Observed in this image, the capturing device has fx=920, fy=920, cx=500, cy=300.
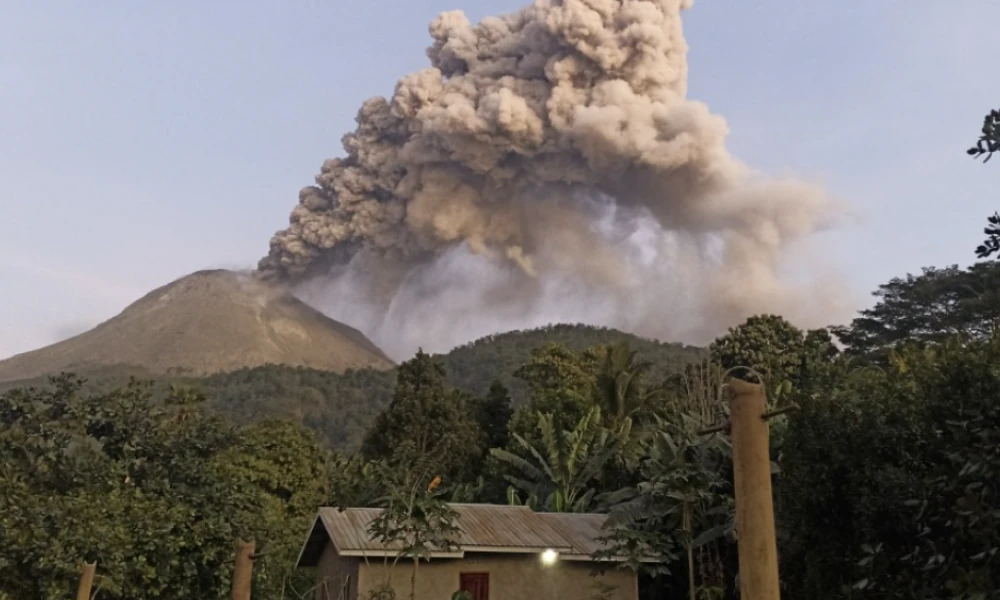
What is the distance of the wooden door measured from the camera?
47.2ft

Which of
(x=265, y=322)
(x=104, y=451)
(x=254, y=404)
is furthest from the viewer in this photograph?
(x=265, y=322)

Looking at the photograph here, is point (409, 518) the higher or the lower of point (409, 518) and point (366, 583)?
the higher

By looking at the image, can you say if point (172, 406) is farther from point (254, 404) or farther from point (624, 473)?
point (254, 404)

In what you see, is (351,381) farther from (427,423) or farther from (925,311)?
(925,311)

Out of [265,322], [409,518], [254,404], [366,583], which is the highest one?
[265,322]

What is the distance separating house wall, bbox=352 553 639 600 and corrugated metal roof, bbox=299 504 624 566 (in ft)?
1.02

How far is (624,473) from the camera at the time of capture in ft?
70.8

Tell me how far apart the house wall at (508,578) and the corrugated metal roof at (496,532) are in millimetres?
310

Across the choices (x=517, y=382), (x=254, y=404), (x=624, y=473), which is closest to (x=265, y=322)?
(x=254, y=404)

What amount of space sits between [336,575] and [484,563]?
2.33 m

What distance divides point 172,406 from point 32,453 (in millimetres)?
10227

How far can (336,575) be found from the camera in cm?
1446

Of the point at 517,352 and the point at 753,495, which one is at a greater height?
the point at 517,352

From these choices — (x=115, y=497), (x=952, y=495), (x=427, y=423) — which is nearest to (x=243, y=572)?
(x=952, y=495)
